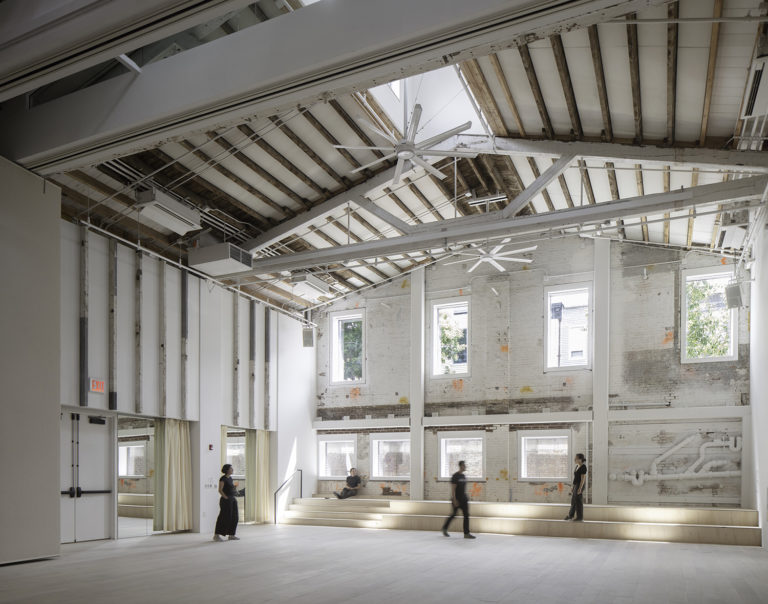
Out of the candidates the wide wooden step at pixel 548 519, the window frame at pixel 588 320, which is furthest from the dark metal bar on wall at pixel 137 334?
the window frame at pixel 588 320

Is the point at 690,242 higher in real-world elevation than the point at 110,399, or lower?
higher

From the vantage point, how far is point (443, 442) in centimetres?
1568

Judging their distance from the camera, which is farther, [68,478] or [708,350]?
[708,350]

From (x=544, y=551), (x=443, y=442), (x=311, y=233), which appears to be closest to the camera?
(x=544, y=551)

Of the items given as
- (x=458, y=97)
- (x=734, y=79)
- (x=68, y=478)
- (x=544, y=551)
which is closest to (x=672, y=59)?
(x=734, y=79)

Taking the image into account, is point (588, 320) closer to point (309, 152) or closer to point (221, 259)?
point (309, 152)

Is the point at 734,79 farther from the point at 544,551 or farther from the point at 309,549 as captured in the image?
the point at 309,549

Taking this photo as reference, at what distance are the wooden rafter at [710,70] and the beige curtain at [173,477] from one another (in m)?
9.97

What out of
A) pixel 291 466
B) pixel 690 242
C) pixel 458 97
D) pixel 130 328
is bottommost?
pixel 291 466

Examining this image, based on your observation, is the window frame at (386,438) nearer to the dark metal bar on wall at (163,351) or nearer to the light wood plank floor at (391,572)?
the light wood plank floor at (391,572)

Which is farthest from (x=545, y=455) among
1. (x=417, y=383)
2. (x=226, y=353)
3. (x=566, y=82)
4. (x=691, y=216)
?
(x=566, y=82)

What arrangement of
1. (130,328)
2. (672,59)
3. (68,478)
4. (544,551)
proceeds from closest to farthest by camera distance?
(672,59), (544,551), (68,478), (130,328)

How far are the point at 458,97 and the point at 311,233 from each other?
181 inches

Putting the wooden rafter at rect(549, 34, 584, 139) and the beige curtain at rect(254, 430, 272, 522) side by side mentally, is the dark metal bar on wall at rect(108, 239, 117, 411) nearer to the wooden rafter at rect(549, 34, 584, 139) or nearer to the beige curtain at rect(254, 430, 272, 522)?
the beige curtain at rect(254, 430, 272, 522)
